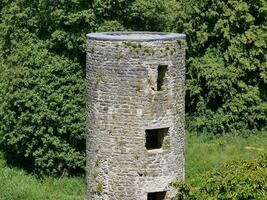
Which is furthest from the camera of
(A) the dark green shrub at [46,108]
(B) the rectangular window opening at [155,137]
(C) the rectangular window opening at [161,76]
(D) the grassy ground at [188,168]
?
(A) the dark green shrub at [46,108]

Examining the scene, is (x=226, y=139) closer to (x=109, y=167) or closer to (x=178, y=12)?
(x=178, y=12)

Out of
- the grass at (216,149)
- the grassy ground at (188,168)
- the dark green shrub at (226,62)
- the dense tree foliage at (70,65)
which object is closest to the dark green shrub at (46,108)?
the dense tree foliage at (70,65)

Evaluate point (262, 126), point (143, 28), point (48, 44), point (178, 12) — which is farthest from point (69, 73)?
point (262, 126)

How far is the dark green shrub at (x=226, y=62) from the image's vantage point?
2755 cm

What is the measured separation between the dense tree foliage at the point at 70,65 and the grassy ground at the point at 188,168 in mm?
633

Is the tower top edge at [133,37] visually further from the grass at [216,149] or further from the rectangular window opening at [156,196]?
the grass at [216,149]

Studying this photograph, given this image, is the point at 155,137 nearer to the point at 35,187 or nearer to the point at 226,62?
the point at 35,187

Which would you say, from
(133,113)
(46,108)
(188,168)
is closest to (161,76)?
(133,113)

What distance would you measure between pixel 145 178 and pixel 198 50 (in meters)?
14.7

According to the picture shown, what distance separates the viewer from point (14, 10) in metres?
24.9

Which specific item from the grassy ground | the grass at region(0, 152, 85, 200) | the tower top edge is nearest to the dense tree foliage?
the grass at region(0, 152, 85, 200)

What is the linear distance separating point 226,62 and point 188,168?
5.89m

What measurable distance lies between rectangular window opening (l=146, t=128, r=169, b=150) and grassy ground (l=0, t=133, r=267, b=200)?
6096 millimetres

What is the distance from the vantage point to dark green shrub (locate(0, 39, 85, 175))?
934 inches
